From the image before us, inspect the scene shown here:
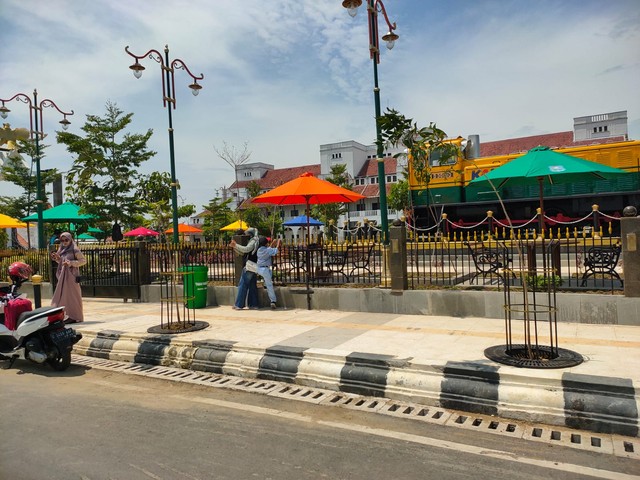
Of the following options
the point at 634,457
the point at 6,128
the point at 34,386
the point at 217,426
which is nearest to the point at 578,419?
the point at 634,457

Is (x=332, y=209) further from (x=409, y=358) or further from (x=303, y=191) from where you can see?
(x=409, y=358)

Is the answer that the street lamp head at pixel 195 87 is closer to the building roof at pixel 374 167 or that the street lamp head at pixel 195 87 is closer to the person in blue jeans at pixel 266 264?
the person in blue jeans at pixel 266 264

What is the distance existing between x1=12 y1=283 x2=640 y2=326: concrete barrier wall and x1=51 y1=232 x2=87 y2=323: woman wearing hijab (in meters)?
2.91

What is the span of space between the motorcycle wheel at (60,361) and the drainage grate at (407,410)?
19.1 inches

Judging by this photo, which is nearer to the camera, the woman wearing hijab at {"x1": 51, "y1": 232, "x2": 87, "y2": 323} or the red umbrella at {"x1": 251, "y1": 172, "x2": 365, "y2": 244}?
the woman wearing hijab at {"x1": 51, "y1": 232, "x2": 87, "y2": 323}

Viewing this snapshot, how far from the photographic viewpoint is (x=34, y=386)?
19.4 ft

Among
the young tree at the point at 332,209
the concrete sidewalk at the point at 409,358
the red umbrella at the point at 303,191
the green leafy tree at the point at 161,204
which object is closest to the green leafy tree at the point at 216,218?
the green leafy tree at the point at 161,204

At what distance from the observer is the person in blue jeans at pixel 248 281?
33.9ft

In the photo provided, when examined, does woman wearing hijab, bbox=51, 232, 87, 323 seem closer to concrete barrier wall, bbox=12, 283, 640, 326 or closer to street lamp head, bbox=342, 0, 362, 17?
concrete barrier wall, bbox=12, 283, 640, 326

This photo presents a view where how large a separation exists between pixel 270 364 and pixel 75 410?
2247mm

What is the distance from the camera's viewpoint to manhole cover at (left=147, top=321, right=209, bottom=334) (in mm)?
8086

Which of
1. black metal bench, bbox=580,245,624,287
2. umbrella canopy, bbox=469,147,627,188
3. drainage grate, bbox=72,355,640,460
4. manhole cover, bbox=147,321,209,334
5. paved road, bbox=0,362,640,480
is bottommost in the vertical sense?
drainage grate, bbox=72,355,640,460

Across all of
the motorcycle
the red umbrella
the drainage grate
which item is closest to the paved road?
the drainage grate

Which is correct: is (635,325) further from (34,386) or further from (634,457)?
(34,386)
